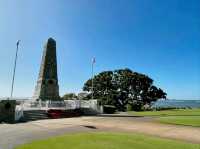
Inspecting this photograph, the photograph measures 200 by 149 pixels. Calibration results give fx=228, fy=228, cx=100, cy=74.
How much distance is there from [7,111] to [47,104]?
6893 millimetres

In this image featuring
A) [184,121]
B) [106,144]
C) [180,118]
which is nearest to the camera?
[106,144]

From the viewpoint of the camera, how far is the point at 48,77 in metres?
31.2

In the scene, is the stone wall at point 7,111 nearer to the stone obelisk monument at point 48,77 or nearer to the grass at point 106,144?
the grass at point 106,144

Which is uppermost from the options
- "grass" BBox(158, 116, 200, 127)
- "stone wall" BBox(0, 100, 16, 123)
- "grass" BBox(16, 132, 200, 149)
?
"stone wall" BBox(0, 100, 16, 123)

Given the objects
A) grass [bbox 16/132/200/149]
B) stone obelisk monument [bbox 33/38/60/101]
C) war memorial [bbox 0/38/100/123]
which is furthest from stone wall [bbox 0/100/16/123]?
stone obelisk monument [bbox 33/38/60/101]

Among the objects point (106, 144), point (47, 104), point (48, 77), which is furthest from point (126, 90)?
point (106, 144)

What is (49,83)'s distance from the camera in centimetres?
3116

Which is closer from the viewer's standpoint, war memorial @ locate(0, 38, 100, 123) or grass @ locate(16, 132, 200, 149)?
grass @ locate(16, 132, 200, 149)

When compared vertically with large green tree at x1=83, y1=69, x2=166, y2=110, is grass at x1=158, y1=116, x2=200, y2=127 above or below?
below

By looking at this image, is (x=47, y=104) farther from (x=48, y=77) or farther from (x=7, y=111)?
(x=7, y=111)

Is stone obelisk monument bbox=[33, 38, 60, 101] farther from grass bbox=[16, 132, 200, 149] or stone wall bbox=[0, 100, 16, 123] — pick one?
grass bbox=[16, 132, 200, 149]

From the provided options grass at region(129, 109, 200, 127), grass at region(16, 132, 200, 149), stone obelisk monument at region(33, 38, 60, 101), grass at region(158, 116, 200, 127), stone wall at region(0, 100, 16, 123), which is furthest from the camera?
stone obelisk monument at region(33, 38, 60, 101)

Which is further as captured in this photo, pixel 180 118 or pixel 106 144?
pixel 180 118

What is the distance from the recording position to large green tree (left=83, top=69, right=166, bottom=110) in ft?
163
